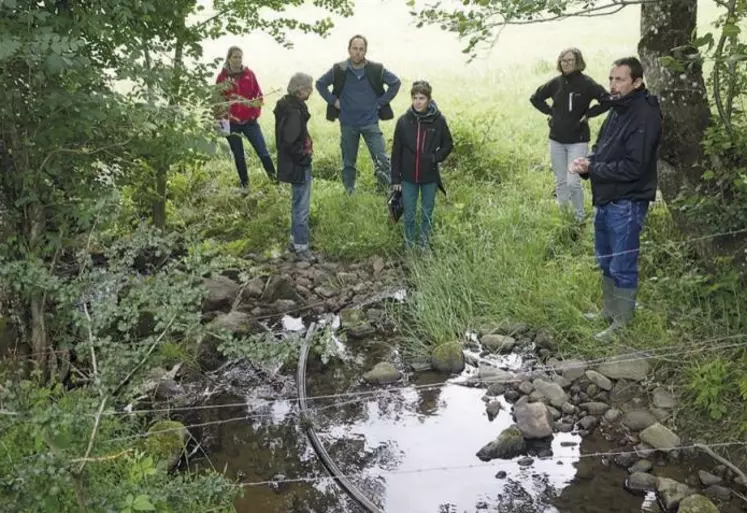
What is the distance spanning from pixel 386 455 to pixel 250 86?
559 cm

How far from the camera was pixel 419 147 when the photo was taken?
651 centimetres

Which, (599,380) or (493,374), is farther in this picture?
(493,374)

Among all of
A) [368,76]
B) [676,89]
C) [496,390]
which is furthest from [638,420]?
[368,76]

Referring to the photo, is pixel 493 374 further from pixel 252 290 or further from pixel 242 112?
pixel 242 112

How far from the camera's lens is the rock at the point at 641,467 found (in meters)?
4.18

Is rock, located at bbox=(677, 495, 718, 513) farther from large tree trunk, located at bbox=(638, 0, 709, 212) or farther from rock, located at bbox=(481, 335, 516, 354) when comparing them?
large tree trunk, located at bbox=(638, 0, 709, 212)

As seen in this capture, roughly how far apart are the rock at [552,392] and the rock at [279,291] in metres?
2.67

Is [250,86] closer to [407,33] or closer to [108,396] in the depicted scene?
[108,396]

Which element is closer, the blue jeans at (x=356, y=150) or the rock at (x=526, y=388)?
the rock at (x=526, y=388)

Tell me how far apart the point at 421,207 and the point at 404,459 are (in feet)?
10.4

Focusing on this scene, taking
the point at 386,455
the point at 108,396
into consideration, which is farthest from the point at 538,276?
the point at 108,396

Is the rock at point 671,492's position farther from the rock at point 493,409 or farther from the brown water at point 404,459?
the rock at point 493,409

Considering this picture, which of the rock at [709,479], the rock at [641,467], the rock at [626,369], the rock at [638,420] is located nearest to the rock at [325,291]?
the rock at [626,369]

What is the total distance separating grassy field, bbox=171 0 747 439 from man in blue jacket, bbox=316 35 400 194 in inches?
20.3
